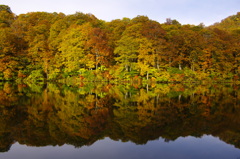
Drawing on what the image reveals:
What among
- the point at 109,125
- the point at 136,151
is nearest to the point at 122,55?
the point at 109,125

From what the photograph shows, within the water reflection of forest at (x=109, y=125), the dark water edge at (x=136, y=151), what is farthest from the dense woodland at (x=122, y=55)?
the dark water edge at (x=136, y=151)

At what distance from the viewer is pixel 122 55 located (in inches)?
1330

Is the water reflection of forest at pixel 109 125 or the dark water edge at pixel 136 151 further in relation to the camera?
the water reflection of forest at pixel 109 125

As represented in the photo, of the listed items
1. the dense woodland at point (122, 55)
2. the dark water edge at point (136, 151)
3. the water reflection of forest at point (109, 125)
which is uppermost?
the dense woodland at point (122, 55)

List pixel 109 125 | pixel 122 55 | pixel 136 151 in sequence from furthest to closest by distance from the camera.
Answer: pixel 122 55 < pixel 109 125 < pixel 136 151

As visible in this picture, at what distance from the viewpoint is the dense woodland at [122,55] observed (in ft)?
109

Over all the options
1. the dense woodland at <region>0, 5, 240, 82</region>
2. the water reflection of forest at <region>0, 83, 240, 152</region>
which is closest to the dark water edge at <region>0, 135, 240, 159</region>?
the water reflection of forest at <region>0, 83, 240, 152</region>

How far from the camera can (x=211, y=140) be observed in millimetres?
6488

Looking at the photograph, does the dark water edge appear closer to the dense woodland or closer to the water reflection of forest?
the water reflection of forest

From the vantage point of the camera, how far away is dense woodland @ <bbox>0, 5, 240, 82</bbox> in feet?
109

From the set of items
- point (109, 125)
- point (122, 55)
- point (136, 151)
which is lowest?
point (136, 151)

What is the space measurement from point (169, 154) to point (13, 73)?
116 ft

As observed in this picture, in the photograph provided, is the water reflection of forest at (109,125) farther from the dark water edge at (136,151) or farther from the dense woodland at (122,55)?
the dense woodland at (122,55)

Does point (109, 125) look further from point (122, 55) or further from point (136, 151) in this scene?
point (122, 55)
